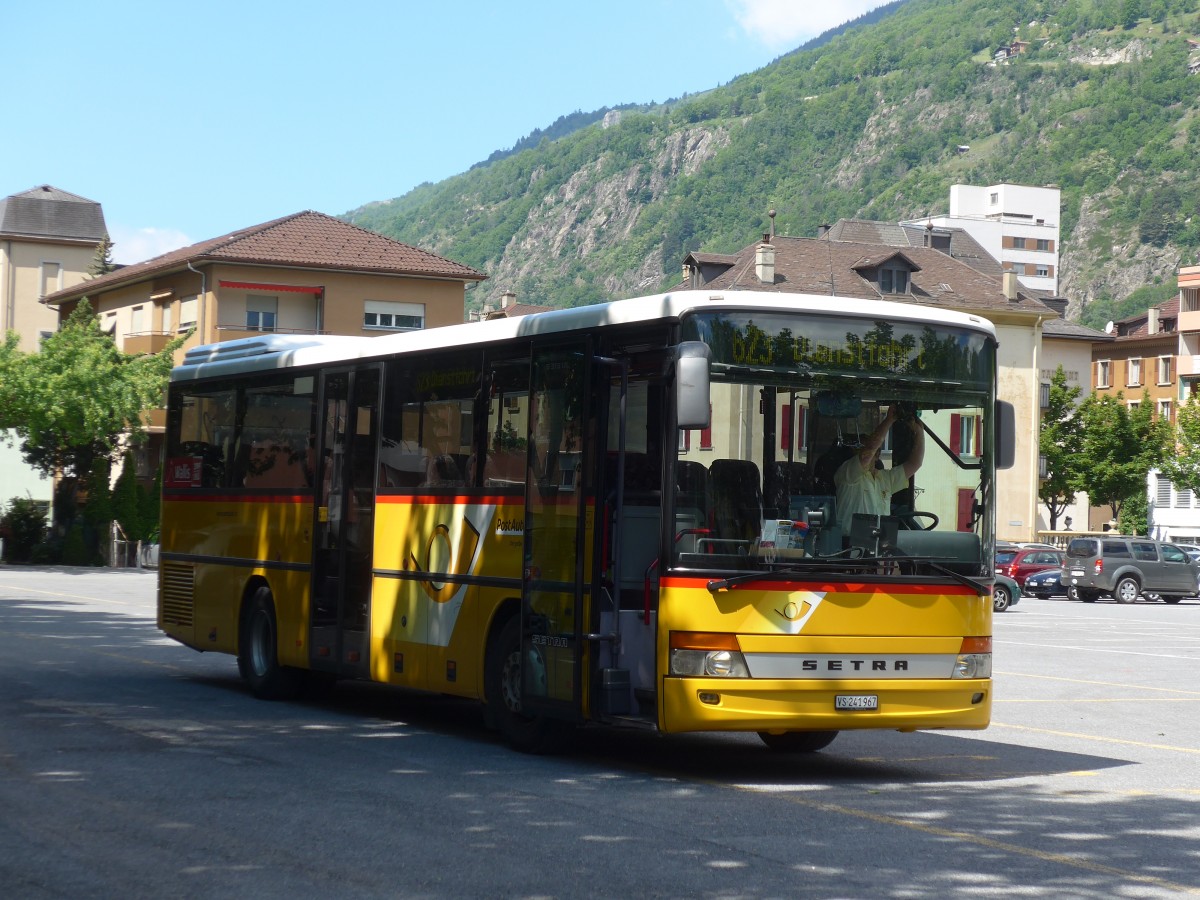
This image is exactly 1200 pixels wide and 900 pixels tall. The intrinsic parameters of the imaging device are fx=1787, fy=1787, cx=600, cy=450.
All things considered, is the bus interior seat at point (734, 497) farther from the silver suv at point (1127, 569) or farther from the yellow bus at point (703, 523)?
the silver suv at point (1127, 569)

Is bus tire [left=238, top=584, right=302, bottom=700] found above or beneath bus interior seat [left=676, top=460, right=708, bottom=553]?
beneath

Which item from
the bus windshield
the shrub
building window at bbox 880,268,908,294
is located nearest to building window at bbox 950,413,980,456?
the bus windshield

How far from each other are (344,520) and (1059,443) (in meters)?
76.7

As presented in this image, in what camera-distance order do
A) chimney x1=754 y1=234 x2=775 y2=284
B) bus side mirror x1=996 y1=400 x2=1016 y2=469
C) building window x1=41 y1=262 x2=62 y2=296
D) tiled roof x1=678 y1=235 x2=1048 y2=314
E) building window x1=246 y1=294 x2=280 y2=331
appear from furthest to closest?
building window x1=41 y1=262 x2=62 y2=296, tiled roof x1=678 y1=235 x2=1048 y2=314, chimney x1=754 y1=234 x2=775 y2=284, building window x1=246 y1=294 x2=280 y2=331, bus side mirror x1=996 y1=400 x2=1016 y2=469

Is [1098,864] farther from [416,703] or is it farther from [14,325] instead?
[14,325]

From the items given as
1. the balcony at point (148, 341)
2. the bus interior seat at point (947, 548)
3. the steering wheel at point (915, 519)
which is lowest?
the bus interior seat at point (947, 548)

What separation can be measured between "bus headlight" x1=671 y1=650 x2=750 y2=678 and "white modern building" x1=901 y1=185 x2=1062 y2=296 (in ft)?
482

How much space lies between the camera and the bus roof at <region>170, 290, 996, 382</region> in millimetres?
11055

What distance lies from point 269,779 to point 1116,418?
80.0 m

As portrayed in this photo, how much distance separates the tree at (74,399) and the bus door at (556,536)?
39.2 m

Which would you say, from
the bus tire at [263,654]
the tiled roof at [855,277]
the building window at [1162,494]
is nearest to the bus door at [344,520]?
the bus tire at [263,654]

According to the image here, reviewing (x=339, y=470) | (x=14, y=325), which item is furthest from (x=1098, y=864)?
(x=14, y=325)

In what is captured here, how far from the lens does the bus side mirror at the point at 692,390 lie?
1039 centimetres

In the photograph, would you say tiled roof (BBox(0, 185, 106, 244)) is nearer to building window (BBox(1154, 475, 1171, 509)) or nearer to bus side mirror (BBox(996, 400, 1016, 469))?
building window (BBox(1154, 475, 1171, 509))
